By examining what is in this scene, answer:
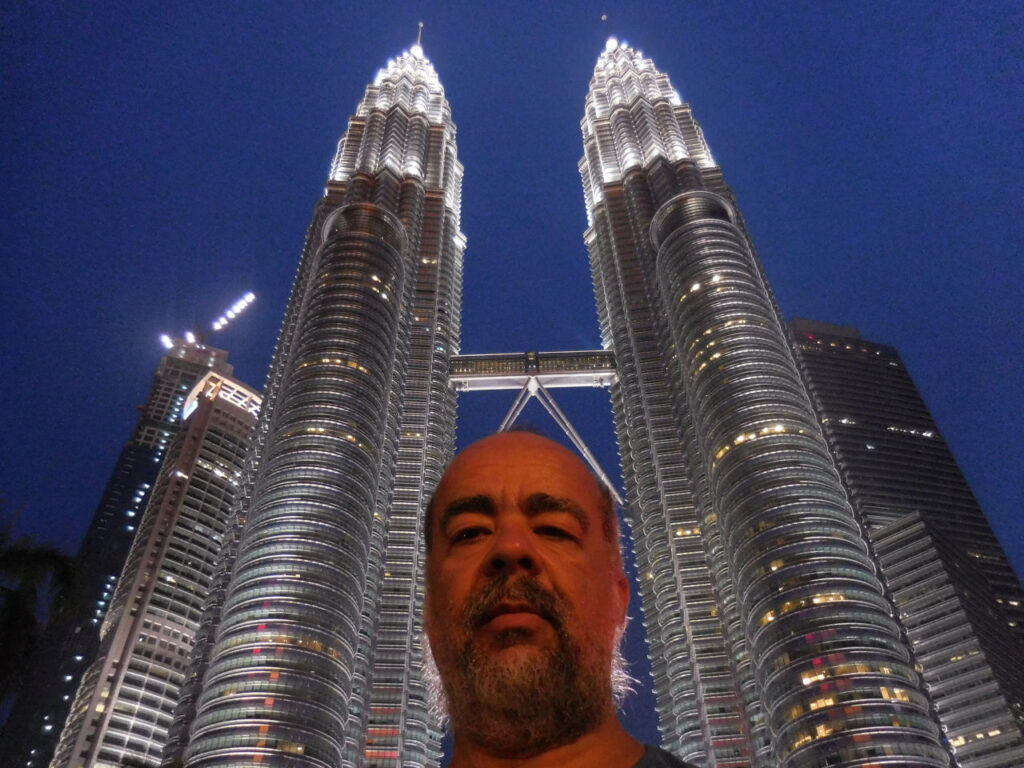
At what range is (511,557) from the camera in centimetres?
376

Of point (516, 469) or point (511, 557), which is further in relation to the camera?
point (516, 469)

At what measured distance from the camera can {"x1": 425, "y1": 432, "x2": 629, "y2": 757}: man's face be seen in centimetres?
339

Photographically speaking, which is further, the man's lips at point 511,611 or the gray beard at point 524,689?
the man's lips at point 511,611

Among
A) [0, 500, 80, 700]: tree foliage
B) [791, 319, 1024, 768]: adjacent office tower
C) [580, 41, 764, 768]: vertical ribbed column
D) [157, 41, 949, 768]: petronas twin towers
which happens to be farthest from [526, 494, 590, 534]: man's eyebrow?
[791, 319, 1024, 768]: adjacent office tower

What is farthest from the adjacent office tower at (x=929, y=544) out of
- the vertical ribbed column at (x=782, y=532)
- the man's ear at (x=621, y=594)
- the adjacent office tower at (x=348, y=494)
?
the man's ear at (x=621, y=594)

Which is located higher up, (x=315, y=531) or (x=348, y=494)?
(x=348, y=494)

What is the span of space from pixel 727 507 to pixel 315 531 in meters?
50.4

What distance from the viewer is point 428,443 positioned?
420 ft

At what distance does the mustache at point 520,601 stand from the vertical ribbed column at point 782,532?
3357 inches

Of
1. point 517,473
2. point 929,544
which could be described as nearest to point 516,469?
point 517,473

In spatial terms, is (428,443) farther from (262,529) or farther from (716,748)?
(716,748)

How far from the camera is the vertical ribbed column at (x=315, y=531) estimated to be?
3268 inches

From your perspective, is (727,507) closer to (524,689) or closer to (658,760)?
(658,760)

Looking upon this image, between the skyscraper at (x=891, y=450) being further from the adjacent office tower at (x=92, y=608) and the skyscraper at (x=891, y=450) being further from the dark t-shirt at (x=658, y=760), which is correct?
the dark t-shirt at (x=658, y=760)
